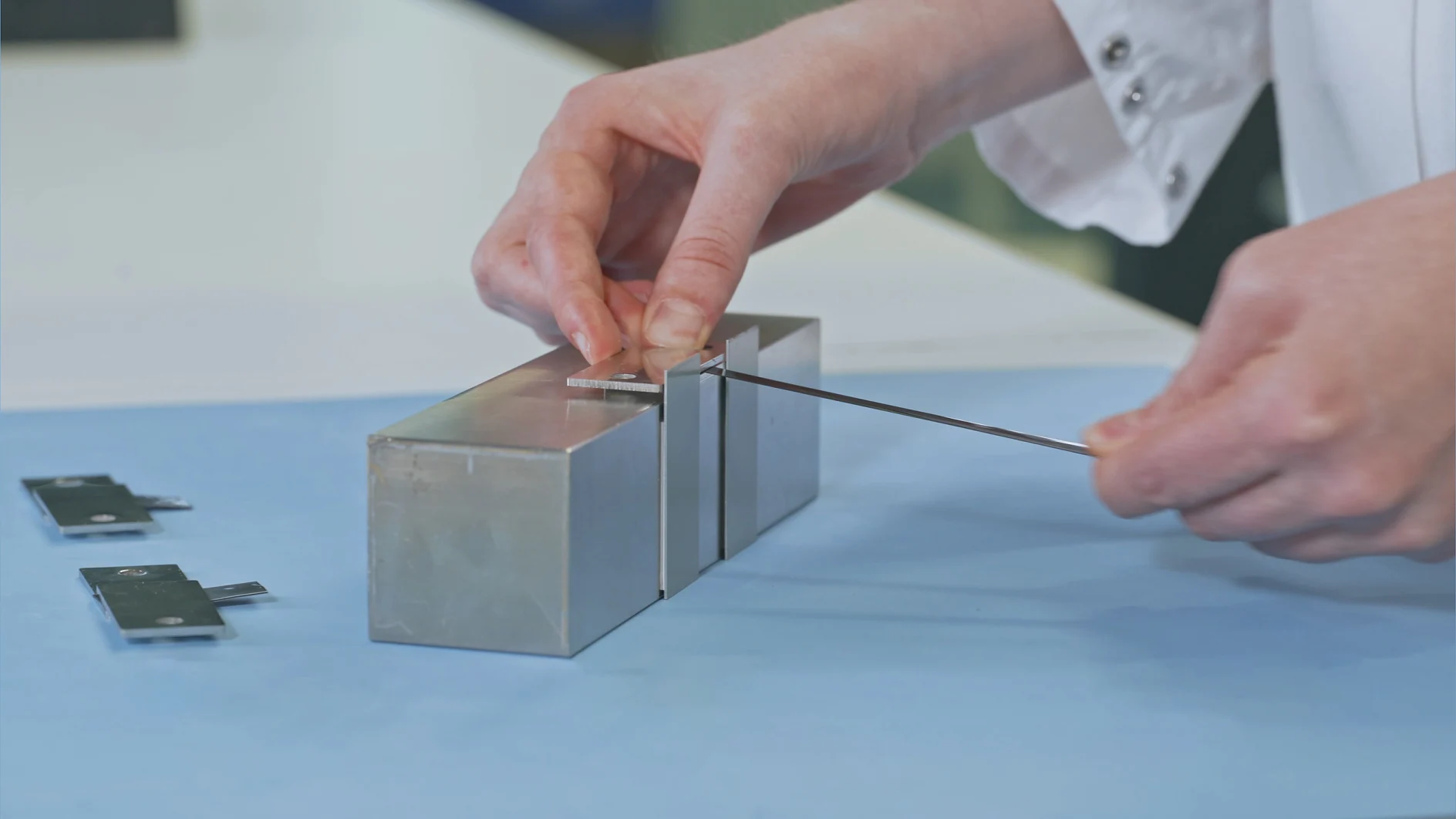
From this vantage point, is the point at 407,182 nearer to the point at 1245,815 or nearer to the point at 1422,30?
the point at 1422,30

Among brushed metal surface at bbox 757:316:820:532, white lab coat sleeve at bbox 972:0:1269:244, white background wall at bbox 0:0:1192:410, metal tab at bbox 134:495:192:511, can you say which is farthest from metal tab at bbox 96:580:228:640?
white lab coat sleeve at bbox 972:0:1269:244

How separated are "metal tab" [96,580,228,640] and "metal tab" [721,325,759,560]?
0.21 m

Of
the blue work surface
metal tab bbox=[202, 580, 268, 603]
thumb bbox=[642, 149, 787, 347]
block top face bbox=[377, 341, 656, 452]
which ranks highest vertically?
thumb bbox=[642, 149, 787, 347]

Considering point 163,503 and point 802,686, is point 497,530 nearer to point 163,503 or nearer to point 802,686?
point 802,686

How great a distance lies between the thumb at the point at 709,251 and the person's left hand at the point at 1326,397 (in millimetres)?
193

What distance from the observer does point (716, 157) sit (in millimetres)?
729

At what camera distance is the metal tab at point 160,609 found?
1.82 ft

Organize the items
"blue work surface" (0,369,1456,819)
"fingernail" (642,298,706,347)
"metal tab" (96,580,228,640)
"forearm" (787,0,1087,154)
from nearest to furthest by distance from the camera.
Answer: "blue work surface" (0,369,1456,819)
"metal tab" (96,580,228,640)
"fingernail" (642,298,706,347)
"forearm" (787,0,1087,154)

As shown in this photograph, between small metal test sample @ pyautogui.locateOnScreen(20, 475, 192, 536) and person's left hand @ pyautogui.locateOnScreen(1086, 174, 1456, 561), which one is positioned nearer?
person's left hand @ pyautogui.locateOnScreen(1086, 174, 1456, 561)

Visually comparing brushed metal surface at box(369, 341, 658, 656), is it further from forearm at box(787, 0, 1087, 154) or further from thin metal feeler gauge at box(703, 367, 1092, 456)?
forearm at box(787, 0, 1087, 154)

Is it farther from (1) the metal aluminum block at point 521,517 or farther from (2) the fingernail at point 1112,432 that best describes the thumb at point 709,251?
(2) the fingernail at point 1112,432

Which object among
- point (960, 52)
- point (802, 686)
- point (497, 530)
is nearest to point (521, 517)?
point (497, 530)

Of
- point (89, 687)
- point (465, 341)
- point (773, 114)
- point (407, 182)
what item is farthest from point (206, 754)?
point (407, 182)

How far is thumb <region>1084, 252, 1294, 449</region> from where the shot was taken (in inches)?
21.0
